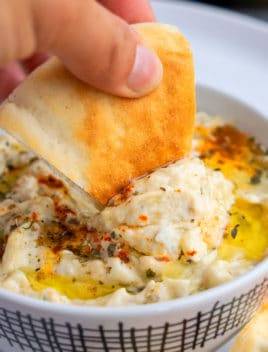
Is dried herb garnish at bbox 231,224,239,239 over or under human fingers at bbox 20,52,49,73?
over

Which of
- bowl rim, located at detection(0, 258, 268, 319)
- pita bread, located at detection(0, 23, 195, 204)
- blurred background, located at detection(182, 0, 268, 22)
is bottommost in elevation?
blurred background, located at detection(182, 0, 268, 22)

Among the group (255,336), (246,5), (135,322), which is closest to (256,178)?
(255,336)

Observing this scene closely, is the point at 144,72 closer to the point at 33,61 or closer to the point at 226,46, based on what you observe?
the point at 33,61

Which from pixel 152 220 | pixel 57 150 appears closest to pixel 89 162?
pixel 57 150

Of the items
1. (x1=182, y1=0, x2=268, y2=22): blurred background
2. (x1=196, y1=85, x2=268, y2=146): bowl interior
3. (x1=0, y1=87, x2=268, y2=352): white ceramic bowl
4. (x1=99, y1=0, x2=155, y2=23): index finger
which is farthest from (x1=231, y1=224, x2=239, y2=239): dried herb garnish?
(x1=182, y1=0, x2=268, y2=22): blurred background

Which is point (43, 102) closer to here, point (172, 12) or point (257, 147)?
point (257, 147)

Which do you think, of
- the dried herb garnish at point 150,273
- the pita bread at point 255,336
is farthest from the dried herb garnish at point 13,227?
the pita bread at point 255,336

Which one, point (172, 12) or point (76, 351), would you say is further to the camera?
point (172, 12)

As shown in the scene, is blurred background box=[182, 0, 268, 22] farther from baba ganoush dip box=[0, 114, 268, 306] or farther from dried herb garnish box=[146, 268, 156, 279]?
dried herb garnish box=[146, 268, 156, 279]
